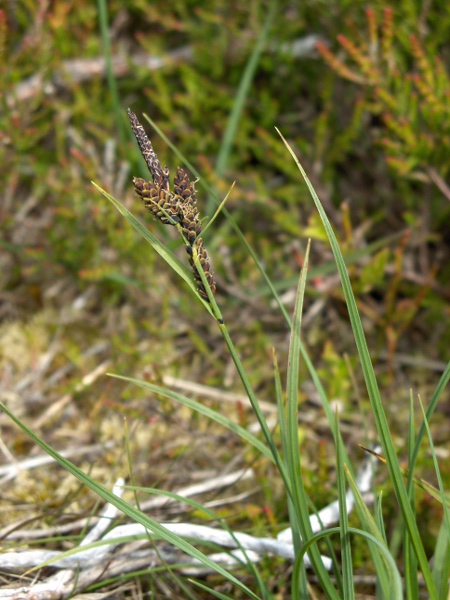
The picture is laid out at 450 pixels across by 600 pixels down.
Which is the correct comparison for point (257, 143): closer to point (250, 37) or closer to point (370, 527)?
point (250, 37)

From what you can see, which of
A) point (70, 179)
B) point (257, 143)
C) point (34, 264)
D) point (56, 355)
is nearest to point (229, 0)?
point (257, 143)

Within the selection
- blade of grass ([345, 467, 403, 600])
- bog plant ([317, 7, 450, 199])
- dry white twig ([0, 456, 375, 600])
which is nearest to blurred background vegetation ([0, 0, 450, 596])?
bog plant ([317, 7, 450, 199])

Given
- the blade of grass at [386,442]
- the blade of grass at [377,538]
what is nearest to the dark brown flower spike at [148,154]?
the blade of grass at [386,442]

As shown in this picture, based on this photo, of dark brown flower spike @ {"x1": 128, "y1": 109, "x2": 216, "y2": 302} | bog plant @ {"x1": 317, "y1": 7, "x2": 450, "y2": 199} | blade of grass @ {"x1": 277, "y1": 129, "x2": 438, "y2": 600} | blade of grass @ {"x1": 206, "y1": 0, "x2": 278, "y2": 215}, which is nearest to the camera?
dark brown flower spike @ {"x1": 128, "y1": 109, "x2": 216, "y2": 302}

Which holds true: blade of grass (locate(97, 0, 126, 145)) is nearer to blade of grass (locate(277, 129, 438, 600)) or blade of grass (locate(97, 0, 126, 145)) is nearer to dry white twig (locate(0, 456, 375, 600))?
blade of grass (locate(277, 129, 438, 600))

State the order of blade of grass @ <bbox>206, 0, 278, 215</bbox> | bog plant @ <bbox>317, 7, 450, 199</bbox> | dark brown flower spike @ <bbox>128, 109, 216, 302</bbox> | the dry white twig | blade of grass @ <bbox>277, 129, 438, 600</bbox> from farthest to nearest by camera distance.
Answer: blade of grass @ <bbox>206, 0, 278, 215</bbox> < bog plant @ <bbox>317, 7, 450, 199</bbox> < the dry white twig < blade of grass @ <bbox>277, 129, 438, 600</bbox> < dark brown flower spike @ <bbox>128, 109, 216, 302</bbox>

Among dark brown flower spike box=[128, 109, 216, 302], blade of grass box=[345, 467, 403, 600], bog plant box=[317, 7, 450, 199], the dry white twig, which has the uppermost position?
dark brown flower spike box=[128, 109, 216, 302]

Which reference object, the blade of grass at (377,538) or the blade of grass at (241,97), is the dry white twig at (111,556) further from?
the blade of grass at (241,97)
